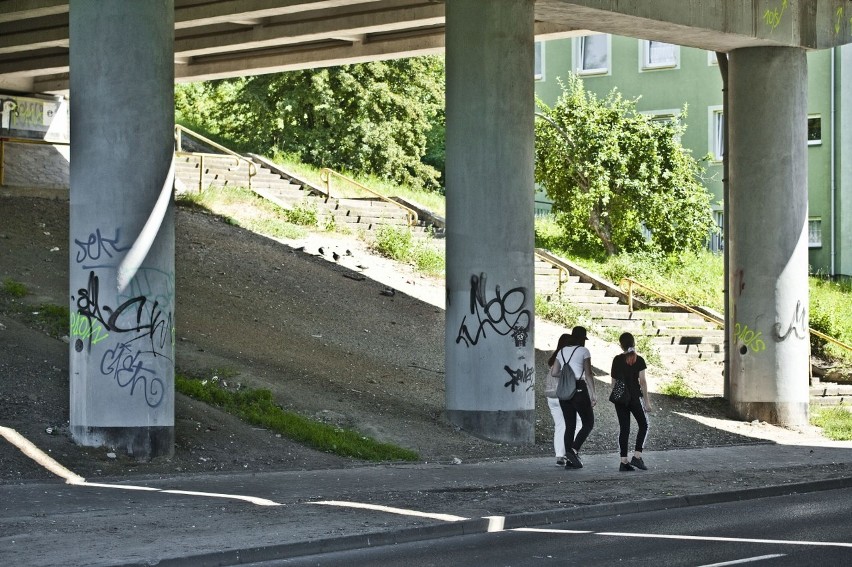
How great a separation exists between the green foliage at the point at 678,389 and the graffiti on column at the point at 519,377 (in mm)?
6410

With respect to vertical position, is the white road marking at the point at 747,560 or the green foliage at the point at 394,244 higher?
the green foliage at the point at 394,244

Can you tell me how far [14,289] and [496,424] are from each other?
8660 millimetres

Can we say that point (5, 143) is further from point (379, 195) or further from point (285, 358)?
point (285, 358)

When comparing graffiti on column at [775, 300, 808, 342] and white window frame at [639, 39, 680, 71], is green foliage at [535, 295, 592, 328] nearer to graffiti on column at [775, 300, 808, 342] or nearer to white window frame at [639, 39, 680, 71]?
graffiti on column at [775, 300, 808, 342]

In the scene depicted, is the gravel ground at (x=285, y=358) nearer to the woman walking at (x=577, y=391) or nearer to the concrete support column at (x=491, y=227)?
the concrete support column at (x=491, y=227)

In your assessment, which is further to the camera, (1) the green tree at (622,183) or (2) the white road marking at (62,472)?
(1) the green tree at (622,183)

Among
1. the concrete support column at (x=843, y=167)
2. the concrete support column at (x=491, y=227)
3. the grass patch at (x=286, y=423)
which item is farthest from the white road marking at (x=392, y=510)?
the concrete support column at (x=843, y=167)

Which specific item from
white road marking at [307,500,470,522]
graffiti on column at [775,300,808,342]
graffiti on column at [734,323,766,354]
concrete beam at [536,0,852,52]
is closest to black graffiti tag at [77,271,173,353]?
white road marking at [307,500,470,522]

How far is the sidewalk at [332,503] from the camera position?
9844 mm

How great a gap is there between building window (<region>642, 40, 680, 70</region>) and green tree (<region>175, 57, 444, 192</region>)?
335 inches

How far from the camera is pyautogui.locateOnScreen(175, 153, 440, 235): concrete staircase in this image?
34.9 meters

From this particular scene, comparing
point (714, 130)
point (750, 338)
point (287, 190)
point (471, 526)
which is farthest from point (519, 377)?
point (714, 130)

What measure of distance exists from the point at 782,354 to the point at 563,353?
8.90 meters

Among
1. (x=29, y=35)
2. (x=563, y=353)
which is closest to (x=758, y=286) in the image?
(x=563, y=353)
